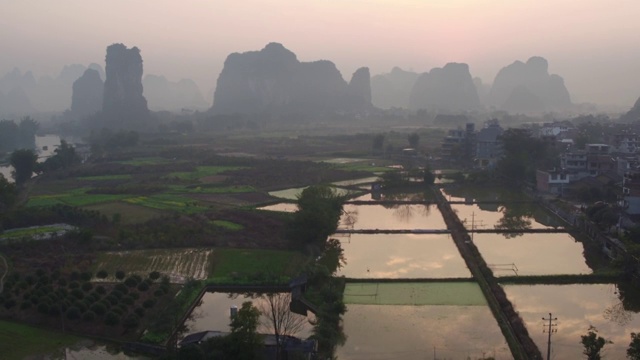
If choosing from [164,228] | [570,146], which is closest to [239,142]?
[570,146]

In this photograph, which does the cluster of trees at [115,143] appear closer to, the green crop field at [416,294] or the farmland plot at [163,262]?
the farmland plot at [163,262]

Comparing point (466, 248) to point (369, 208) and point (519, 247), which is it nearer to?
point (519, 247)

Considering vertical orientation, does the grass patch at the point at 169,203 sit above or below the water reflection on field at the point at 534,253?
above

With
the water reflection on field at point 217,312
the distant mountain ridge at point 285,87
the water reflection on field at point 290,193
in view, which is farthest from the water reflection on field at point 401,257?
the distant mountain ridge at point 285,87

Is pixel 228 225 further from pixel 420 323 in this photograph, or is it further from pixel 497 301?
pixel 497 301

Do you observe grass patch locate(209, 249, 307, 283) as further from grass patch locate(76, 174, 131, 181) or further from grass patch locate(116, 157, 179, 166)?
grass patch locate(116, 157, 179, 166)

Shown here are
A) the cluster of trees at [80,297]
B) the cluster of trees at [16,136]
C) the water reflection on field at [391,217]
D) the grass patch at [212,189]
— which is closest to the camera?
the cluster of trees at [80,297]

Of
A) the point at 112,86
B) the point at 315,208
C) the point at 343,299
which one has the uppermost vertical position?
the point at 112,86
